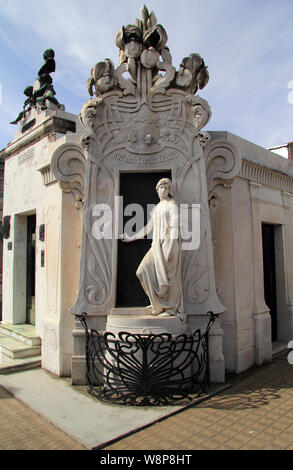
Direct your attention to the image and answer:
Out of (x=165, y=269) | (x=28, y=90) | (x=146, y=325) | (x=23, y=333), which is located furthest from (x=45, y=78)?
(x=146, y=325)

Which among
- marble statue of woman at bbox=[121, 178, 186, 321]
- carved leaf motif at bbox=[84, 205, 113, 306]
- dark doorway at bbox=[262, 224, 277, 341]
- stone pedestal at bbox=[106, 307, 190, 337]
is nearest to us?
stone pedestal at bbox=[106, 307, 190, 337]

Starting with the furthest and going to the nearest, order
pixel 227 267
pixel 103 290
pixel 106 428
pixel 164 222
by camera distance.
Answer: pixel 227 267 < pixel 103 290 < pixel 164 222 < pixel 106 428

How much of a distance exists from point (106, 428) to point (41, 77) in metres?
8.45

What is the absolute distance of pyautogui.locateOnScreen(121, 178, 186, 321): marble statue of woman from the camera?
16.4 ft

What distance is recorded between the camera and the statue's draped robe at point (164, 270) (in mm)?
5008

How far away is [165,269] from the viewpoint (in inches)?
197

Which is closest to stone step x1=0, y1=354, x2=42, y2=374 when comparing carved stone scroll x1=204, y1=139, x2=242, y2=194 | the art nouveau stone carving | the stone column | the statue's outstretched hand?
the art nouveau stone carving

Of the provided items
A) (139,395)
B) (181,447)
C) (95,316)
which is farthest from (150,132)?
(181,447)

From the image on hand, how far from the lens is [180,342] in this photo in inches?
185

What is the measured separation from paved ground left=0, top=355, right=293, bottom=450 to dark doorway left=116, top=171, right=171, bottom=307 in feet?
6.50

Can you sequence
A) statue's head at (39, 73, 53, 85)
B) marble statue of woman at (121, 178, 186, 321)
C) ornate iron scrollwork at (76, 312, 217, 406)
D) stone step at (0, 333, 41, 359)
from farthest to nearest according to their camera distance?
statue's head at (39, 73, 53, 85) → stone step at (0, 333, 41, 359) → marble statue of woman at (121, 178, 186, 321) → ornate iron scrollwork at (76, 312, 217, 406)

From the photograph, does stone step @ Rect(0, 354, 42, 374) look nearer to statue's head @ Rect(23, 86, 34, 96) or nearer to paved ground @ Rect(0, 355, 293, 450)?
paved ground @ Rect(0, 355, 293, 450)

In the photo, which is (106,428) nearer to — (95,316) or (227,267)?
(95,316)

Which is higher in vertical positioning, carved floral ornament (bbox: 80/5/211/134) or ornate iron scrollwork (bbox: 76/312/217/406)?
carved floral ornament (bbox: 80/5/211/134)
